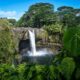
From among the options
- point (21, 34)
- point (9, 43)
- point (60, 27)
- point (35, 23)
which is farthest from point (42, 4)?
point (9, 43)

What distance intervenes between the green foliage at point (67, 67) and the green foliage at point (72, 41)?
0.26 m

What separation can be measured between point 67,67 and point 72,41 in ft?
2.41

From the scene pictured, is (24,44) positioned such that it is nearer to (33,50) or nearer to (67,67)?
(33,50)

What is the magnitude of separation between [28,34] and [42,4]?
125ft

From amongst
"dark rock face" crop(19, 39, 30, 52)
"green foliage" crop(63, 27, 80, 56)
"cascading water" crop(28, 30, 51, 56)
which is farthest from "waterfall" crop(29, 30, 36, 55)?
"green foliage" crop(63, 27, 80, 56)

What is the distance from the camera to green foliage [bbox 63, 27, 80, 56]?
8.02 meters

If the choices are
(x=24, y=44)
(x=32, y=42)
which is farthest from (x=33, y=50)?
(x=24, y=44)

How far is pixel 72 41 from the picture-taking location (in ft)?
26.4

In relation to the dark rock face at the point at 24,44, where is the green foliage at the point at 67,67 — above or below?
above

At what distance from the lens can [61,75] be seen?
8219 millimetres

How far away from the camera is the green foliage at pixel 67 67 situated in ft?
26.4

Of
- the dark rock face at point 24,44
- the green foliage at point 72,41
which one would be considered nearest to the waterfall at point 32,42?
the dark rock face at point 24,44

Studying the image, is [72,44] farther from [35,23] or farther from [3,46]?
[35,23]

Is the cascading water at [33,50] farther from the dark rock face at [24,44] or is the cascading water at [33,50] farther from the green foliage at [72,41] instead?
the green foliage at [72,41]
